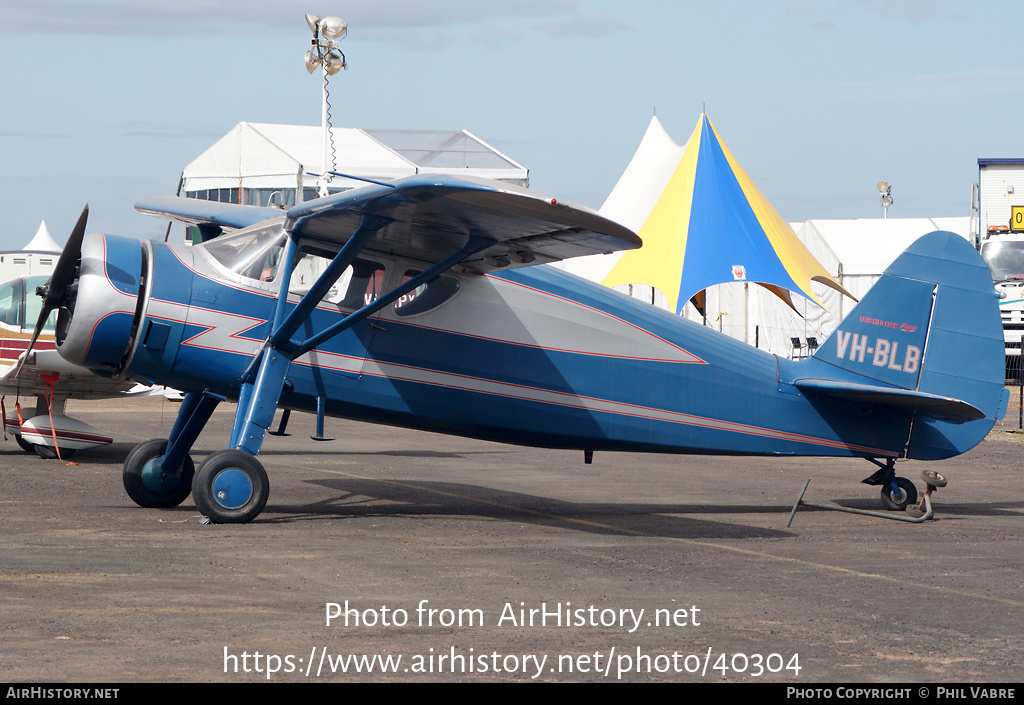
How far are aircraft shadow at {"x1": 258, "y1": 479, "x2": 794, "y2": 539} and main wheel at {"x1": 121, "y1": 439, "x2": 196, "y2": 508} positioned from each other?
0.91 meters

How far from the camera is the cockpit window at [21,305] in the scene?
15156 mm

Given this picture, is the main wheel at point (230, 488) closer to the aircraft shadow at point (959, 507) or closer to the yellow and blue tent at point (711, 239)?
the aircraft shadow at point (959, 507)

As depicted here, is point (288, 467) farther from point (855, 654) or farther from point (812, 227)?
point (812, 227)

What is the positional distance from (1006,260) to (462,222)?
26662mm

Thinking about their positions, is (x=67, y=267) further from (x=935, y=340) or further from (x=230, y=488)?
(x=935, y=340)

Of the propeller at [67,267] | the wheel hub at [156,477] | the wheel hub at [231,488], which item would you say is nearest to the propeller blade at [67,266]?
the propeller at [67,267]

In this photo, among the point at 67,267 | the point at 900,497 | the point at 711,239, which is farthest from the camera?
the point at 711,239

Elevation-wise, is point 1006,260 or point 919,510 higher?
point 1006,260

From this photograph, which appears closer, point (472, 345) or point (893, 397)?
point (472, 345)

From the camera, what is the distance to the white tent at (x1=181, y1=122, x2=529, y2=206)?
37219 millimetres

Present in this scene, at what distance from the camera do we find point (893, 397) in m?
10.8

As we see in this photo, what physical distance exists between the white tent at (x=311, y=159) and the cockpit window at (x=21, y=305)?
20.4m

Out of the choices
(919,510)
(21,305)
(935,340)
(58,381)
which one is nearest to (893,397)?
(935,340)

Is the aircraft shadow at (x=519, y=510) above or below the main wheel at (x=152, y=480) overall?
below
